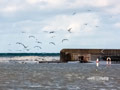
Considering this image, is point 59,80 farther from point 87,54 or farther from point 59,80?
point 87,54

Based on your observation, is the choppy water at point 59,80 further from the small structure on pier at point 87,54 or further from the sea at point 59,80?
the small structure on pier at point 87,54

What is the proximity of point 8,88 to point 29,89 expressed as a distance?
2.42 meters

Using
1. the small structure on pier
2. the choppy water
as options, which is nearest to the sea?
the choppy water

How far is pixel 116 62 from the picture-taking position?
148 meters

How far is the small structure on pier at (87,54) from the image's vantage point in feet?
498

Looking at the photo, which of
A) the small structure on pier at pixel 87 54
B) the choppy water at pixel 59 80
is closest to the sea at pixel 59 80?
A: the choppy water at pixel 59 80

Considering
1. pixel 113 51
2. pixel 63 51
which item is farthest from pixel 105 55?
pixel 63 51

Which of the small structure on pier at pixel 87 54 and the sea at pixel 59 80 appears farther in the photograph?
the small structure on pier at pixel 87 54

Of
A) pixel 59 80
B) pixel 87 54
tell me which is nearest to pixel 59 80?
pixel 59 80

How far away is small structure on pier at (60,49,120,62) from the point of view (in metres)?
152

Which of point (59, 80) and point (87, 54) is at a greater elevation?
point (87, 54)

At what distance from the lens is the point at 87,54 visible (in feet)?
508

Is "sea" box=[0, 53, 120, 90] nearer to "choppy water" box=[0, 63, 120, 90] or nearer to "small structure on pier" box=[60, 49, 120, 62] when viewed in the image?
"choppy water" box=[0, 63, 120, 90]

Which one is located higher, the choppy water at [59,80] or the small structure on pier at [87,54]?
the small structure on pier at [87,54]
